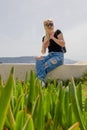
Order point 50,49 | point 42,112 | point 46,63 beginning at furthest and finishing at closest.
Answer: point 46,63 < point 50,49 < point 42,112

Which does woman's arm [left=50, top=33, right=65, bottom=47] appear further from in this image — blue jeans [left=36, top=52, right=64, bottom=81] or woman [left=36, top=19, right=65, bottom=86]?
blue jeans [left=36, top=52, right=64, bottom=81]

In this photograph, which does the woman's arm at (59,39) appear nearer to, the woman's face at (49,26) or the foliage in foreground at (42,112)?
the woman's face at (49,26)

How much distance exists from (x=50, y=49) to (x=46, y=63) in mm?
588

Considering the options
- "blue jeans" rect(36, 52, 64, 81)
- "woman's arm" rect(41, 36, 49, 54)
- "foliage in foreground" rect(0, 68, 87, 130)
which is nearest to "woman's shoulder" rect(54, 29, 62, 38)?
"woman's arm" rect(41, 36, 49, 54)

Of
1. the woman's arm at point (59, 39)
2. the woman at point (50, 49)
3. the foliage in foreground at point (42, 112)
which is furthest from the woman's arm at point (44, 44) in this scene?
the foliage in foreground at point (42, 112)

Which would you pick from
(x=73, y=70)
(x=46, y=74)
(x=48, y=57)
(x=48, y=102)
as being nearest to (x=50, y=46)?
(x=48, y=57)

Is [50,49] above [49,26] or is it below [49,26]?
below

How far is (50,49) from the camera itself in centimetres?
722

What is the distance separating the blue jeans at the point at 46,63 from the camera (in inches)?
293

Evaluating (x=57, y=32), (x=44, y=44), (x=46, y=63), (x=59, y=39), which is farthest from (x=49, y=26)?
(x=46, y=63)

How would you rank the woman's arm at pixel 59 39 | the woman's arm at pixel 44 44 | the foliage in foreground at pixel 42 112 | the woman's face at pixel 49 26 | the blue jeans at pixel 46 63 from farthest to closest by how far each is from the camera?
1. the blue jeans at pixel 46 63
2. the woman's arm at pixel 44 44
3. the woman's face at pixel 49 26
4. the woman's arm at pixel 59 39
5. the foliage in foreground at pixel 42 112

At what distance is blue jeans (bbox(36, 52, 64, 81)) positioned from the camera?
744 cm

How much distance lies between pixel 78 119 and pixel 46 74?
25.2 ft

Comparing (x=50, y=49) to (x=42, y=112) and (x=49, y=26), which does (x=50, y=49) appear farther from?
(x=42, y=112)
